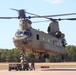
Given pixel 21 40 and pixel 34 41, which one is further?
pixel 34 41

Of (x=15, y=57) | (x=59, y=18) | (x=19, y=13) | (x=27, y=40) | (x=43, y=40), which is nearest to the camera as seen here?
(x=59, y=18)

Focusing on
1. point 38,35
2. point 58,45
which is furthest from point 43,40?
point 58,45

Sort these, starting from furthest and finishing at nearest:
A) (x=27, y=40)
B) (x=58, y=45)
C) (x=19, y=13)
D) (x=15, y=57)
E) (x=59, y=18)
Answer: (x=15, y=57) → (x=58, y=45) → (x=27, y=40) → (x=19, y=13) → (x=59, y=18)

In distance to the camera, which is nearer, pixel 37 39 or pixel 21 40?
pixel 21 40

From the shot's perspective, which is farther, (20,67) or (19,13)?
(20,67)

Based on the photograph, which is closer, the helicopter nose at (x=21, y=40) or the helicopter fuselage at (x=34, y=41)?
the helicopter nose at (x=21, y=40)

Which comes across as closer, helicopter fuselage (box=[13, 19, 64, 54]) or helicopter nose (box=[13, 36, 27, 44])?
helicopter nose (box=[13, 36, 27, 44])

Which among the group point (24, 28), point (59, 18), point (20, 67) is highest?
point (24, 28)

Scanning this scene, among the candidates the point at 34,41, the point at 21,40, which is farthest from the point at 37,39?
the point at 21,40

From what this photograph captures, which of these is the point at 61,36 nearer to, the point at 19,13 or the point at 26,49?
the point at 26,49

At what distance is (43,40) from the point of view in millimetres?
43812

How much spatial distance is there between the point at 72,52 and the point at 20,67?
117m

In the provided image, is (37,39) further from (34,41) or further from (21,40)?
(21,40)

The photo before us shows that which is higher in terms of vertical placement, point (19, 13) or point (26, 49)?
point (19, 13)
